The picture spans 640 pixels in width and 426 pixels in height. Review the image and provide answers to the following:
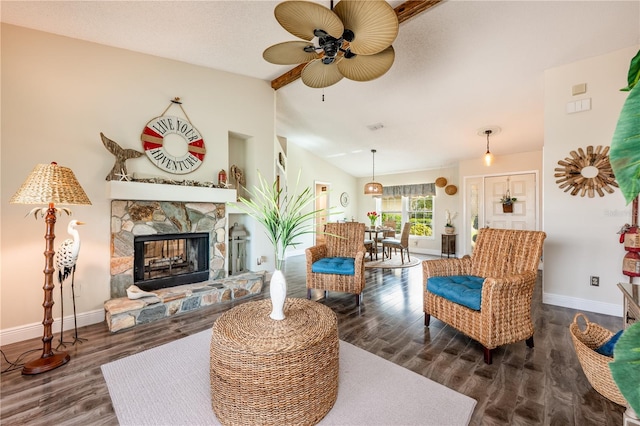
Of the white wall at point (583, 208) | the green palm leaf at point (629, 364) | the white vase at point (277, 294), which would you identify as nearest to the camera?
the green palm leaf at point (629, 364)

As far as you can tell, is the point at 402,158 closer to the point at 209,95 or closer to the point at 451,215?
the point at 451,215

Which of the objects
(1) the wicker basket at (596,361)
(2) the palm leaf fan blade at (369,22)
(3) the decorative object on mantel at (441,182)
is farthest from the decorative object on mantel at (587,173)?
(3) the decorative object on mantel at (441,182)

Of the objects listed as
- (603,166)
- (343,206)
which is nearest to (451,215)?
(343,206)

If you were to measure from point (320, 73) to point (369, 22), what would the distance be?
75 centimetres

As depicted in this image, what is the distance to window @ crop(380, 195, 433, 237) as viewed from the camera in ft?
24.2

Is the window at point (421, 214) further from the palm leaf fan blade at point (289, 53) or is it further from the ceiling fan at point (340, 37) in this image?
the palm leaf fan blade at point (289, 53)

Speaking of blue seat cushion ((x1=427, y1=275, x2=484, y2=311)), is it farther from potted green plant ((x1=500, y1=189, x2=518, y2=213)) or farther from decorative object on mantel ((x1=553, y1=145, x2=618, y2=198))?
potted green plant ((x1=500, y1=189, x2=518, y2=213))

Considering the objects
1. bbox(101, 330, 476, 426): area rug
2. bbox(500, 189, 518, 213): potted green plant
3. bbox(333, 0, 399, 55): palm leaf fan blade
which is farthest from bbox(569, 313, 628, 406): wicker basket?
bbox(500, 189, 518, 213): potted green plant

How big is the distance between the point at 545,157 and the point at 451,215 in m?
3.50

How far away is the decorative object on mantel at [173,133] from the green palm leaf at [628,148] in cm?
374

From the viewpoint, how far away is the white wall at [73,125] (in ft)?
7.85

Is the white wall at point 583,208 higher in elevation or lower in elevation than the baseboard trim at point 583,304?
higher

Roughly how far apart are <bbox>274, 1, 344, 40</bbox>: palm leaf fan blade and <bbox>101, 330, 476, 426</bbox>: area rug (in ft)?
7.57

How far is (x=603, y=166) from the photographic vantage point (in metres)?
2.93
